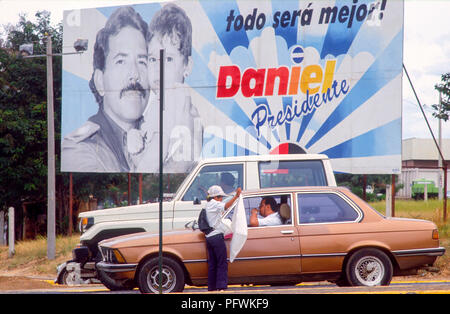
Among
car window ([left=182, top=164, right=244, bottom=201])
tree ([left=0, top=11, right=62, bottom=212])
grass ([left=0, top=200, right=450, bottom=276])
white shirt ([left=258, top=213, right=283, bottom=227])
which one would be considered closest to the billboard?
grass ([left=0, top=200, right=450, bottom=276])

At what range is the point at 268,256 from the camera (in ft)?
28.5

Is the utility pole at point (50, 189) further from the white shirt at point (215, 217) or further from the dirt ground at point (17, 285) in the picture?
the white shirt at point (215, 217)

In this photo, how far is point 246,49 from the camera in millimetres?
18422

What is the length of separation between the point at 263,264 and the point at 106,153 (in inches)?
470

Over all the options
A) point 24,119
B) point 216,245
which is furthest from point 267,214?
point 24,119

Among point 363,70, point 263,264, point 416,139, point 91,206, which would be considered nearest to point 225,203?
point 263,264

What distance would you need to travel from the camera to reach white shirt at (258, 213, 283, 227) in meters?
8.92

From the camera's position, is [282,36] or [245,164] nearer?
[245,164]

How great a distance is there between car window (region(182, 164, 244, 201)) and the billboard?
24.5 ft

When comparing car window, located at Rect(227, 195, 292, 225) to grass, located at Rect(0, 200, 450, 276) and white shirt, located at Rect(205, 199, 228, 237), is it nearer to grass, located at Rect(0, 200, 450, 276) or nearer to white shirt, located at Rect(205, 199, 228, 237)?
white shirt, located at Rect(205, 199, 228, 237)

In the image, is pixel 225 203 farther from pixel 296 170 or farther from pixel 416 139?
pixel 416 139

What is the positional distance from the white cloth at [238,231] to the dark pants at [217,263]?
0.62 feet
